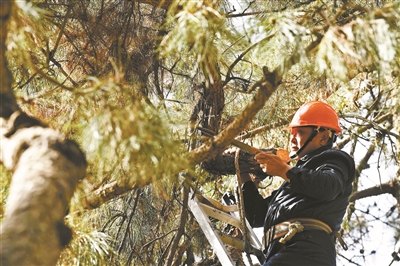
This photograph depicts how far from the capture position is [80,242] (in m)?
1.69

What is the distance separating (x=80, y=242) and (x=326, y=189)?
99cm

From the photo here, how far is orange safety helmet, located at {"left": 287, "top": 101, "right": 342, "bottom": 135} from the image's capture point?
2.63 m

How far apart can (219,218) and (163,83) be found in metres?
0.68

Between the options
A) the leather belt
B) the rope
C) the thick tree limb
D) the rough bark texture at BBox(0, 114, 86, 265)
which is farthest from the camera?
the thick tree limb

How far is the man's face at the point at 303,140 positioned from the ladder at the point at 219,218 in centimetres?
39

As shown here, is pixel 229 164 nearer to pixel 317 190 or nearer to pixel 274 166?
pixel 274 166

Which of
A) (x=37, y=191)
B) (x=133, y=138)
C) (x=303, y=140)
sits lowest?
(x=37, y=191)

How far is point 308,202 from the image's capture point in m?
2.39

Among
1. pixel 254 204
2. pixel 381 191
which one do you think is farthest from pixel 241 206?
pixel 381 191

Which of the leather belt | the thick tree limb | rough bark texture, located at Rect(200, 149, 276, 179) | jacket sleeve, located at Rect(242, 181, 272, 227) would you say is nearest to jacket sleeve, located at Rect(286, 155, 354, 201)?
the leather belt

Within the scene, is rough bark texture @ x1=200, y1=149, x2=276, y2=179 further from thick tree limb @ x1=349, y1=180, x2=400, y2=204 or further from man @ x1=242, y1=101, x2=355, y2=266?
thick tree limb @ x1=349, y1=180, x2=400, y2=204

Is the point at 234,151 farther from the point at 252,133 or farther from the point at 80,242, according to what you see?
the point at 80,242

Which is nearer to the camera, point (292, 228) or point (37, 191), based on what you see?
point (37, 191)

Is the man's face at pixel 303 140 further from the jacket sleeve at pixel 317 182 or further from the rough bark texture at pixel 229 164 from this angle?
the jacket sleeve at pixel 317 182
